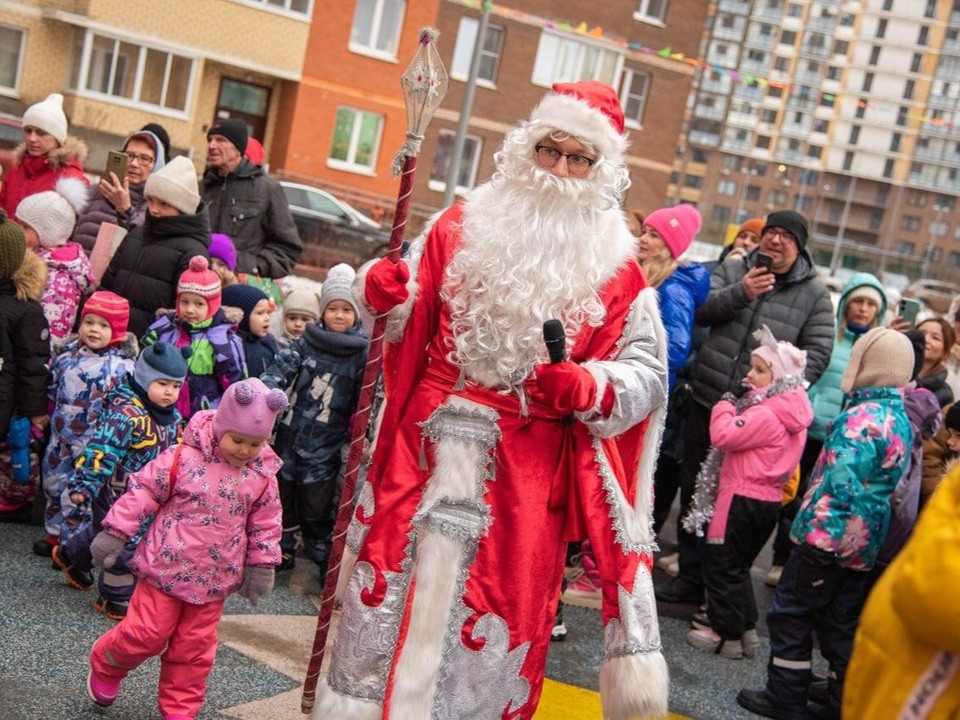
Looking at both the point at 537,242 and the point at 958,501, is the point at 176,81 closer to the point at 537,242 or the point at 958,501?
the point at 537,242

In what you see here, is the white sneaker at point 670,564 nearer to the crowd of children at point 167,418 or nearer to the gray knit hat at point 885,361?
the gray knit hat at point 885,361

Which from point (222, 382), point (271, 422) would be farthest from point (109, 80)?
point (271, 422)

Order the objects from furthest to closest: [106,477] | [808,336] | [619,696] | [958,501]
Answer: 1. [808,336]
2. [106,477]
3. [619,696]
4. [958,501]

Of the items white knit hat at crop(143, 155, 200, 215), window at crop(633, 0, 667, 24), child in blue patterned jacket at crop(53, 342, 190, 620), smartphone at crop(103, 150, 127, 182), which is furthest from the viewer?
window at crop(633, 0, 667, 24)

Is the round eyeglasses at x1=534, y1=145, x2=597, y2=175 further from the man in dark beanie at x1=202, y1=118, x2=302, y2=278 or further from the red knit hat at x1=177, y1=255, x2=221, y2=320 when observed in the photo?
the man in dark beanie at x1=202, y1=118, x2=302, y2=278

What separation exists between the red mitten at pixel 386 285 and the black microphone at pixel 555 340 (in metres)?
0.46

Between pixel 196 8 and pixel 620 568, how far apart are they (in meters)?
25.7

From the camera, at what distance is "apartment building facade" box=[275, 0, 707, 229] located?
28.8 metres

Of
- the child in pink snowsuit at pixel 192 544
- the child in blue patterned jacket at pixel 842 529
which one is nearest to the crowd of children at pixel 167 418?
the child in pink snowsuit at pixel 192 544

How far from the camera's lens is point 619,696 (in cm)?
359

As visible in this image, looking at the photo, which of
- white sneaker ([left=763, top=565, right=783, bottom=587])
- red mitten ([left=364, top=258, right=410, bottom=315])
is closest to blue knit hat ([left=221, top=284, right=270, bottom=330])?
red mitten ([left=364, top=258, right=410, bottom=315])

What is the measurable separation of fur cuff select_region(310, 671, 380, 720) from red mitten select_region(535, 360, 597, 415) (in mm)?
1057

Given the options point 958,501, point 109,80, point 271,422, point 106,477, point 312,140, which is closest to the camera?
point 958,501

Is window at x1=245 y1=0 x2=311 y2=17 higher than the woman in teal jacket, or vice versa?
window at x1=245 y1=0 x2=311 y2=17
